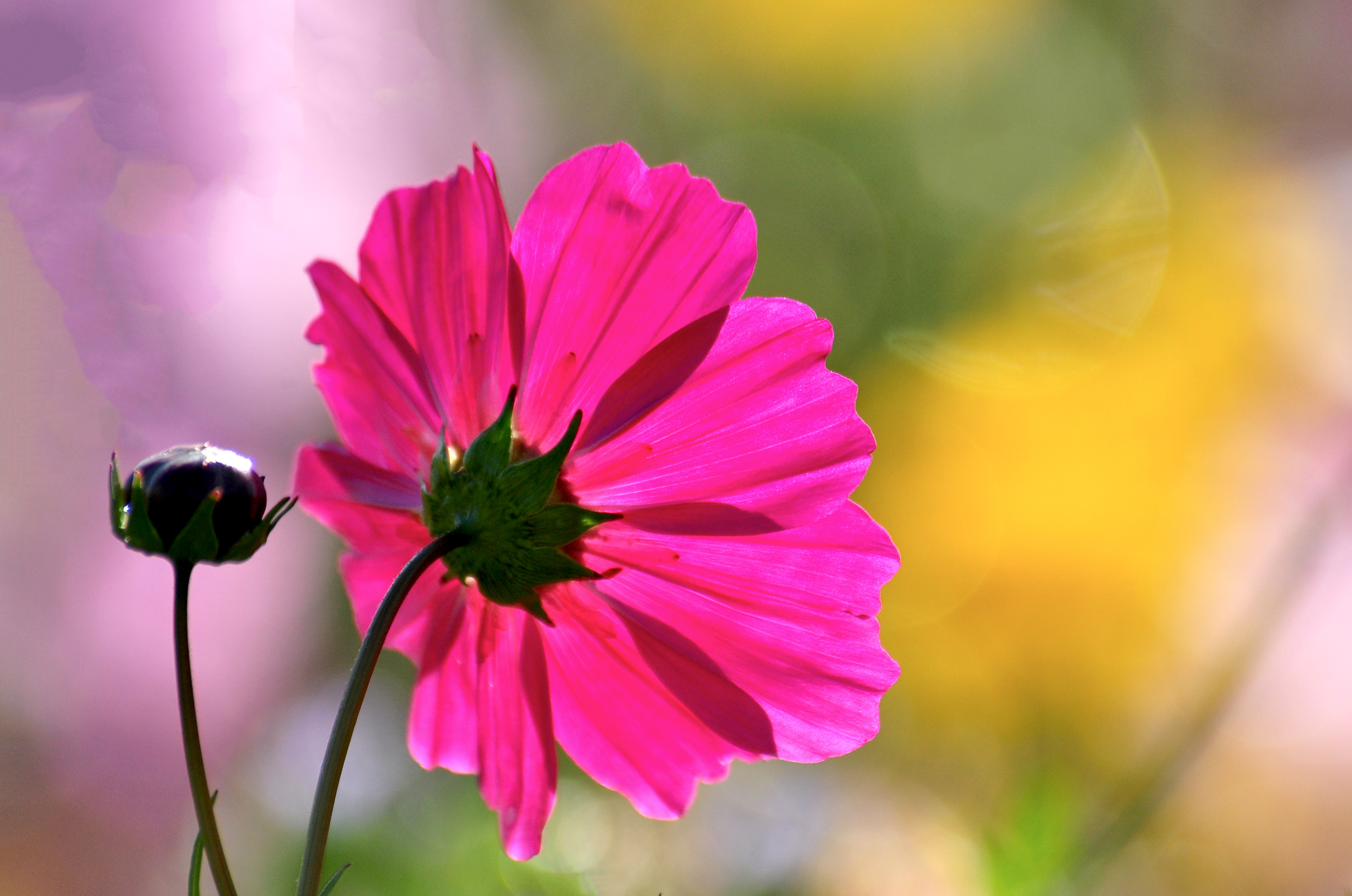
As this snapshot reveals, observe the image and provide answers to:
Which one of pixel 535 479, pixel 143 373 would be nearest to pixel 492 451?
A: pixel 535 479

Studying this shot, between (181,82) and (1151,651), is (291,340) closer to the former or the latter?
(181,82)

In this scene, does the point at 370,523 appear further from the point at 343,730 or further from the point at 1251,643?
the point at 1251,643

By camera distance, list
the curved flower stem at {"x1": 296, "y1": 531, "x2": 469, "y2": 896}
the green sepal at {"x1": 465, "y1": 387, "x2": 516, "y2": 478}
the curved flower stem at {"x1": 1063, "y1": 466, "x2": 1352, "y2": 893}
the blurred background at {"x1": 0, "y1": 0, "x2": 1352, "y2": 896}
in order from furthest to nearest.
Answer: the curved flower stem at {"x1": 1063, "y1": 466, "x2": 1352, "y2": 893}
the blurred background at {"x1": 0, "y1": 0, "x2": 1352, "y2": 896}
the green sepal at {"x1": 465, "y1": 387, "x2": 516, "y2": 478}
the curved flower stem at {"x1": 296, "y1": 531, "x2": 469, "y2": 896}

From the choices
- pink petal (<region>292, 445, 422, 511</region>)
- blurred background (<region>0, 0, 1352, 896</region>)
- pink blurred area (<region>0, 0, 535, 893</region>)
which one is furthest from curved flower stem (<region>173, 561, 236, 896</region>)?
pink blurred area (<region>0, 0, 535, 893</region>)

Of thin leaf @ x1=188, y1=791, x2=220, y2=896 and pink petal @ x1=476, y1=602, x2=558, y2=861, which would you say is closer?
thin leaf @ x1=188, y1=791, x2=220, y2=896

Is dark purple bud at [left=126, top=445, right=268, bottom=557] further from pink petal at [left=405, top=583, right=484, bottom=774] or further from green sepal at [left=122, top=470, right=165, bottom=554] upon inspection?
pink petal at [left=405, top=583, right=484, bottom=774]

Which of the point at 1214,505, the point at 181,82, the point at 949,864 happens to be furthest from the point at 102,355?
the point at 1214,505

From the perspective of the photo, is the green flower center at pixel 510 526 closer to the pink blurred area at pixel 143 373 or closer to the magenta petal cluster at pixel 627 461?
the magenta petal cluster at pixel 627 461
